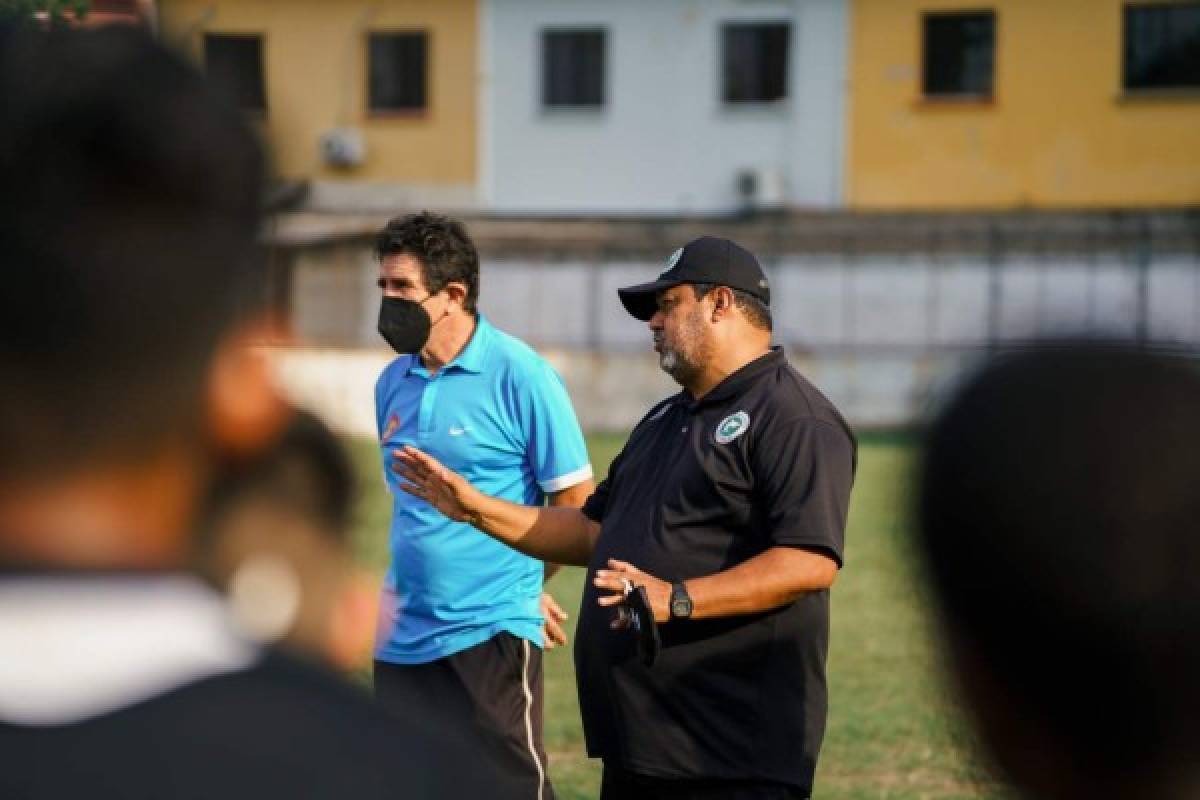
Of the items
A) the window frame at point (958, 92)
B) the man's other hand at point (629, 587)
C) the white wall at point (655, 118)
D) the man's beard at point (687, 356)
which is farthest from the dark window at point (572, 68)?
the man's other hand at point (629, 587)

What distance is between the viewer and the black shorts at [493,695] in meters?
5.83

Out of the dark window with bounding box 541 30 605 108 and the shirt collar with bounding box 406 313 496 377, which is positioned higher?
the dark window with bounding box 541 30 605 108

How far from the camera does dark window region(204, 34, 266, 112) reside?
5.58 feet

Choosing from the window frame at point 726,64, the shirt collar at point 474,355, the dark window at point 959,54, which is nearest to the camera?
the shirt collar at point 474,355

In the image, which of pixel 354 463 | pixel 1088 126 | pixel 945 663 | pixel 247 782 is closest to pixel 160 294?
pixel 247 782


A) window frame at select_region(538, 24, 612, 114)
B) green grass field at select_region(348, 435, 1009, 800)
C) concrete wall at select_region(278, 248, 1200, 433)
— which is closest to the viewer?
green grass field at select_region(348, 435, 1009, 800)

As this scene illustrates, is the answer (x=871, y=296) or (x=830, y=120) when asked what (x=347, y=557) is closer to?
(x=871, y=296)

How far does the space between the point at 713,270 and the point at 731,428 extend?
44cm

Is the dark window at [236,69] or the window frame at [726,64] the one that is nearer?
the dark window at [236,69]

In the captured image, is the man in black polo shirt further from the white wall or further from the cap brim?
the white wall

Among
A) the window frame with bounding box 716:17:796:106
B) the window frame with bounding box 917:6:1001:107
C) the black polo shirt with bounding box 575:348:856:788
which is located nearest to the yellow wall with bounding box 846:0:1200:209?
the window frame with bounding box 917:6:1001:107

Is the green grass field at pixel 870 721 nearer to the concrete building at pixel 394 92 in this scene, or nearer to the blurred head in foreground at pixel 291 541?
the blurred head in foreground at pixel 291 541

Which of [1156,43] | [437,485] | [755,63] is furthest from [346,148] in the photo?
[437,485]

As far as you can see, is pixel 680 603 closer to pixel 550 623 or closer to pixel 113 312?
pixel 550 623
